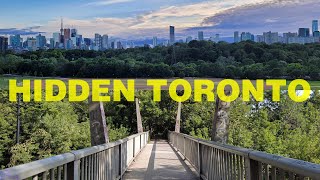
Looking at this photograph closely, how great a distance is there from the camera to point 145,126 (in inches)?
2259

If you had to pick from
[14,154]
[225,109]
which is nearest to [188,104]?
[14,154]

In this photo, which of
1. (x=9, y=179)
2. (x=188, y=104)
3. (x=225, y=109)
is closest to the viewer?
(x=9, y=179)

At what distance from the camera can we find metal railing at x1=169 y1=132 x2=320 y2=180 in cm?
274

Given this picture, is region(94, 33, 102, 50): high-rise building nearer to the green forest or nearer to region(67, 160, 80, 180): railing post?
region(67, 160, 80, 180): railing post

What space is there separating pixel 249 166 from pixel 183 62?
37.0ft

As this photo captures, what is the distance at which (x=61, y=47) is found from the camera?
16.5 meters

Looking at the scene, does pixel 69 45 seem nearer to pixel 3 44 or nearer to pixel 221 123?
pixel 3 44

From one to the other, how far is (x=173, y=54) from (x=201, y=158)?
771cm

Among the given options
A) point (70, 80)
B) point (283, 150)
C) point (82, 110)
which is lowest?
point (283, 150)

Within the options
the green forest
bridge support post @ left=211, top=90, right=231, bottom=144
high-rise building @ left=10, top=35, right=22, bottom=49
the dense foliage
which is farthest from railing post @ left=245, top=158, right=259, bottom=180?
the green forest

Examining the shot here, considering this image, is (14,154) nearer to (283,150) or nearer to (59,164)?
(283,150)

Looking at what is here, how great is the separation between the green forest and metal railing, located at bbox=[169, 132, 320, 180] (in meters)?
30.0

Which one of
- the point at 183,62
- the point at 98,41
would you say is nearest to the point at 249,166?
the point at 183,62

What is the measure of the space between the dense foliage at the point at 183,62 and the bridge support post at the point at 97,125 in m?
2.66
